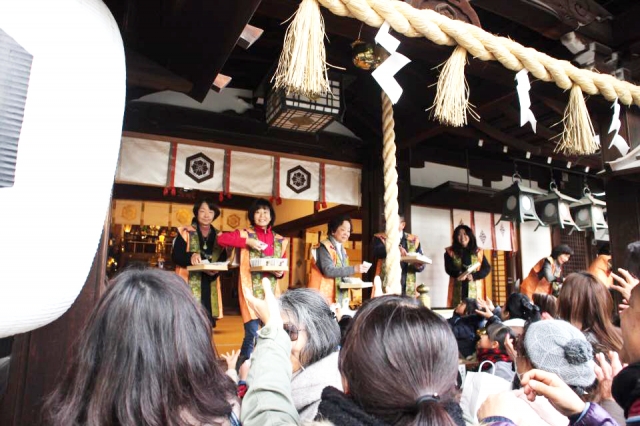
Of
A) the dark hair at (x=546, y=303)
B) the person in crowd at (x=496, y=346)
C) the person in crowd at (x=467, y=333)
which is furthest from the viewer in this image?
the dark hair at (x=546, y=303)

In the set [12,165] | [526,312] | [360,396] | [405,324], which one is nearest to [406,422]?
[360,396]

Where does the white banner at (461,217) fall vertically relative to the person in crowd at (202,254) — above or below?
above

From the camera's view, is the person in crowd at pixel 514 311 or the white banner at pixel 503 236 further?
the white banner at pixel 503 236

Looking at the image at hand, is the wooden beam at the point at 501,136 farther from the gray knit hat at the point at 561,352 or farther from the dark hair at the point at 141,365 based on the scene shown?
the dark hair at the point at 141,365

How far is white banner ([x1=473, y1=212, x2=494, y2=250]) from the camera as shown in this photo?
8.69 m

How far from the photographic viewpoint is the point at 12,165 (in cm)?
135

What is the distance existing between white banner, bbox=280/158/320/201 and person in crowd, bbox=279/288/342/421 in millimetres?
4345

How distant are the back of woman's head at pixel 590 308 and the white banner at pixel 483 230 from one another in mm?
5579

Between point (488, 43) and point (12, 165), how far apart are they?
2638 mm

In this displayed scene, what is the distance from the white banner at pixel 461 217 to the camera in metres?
8.48

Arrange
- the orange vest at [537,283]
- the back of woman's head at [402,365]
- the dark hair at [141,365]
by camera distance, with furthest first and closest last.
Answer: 1. the orange vest at [537,283]
2. the dark hair at [141,365]
3. the back of woman's head at [402,365]

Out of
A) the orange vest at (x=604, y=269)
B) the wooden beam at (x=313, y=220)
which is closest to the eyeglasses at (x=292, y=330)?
the wooden beam at (x=313, y=220)

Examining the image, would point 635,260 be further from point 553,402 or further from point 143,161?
point 143,161

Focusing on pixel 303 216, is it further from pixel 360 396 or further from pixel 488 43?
pixel 360 396
